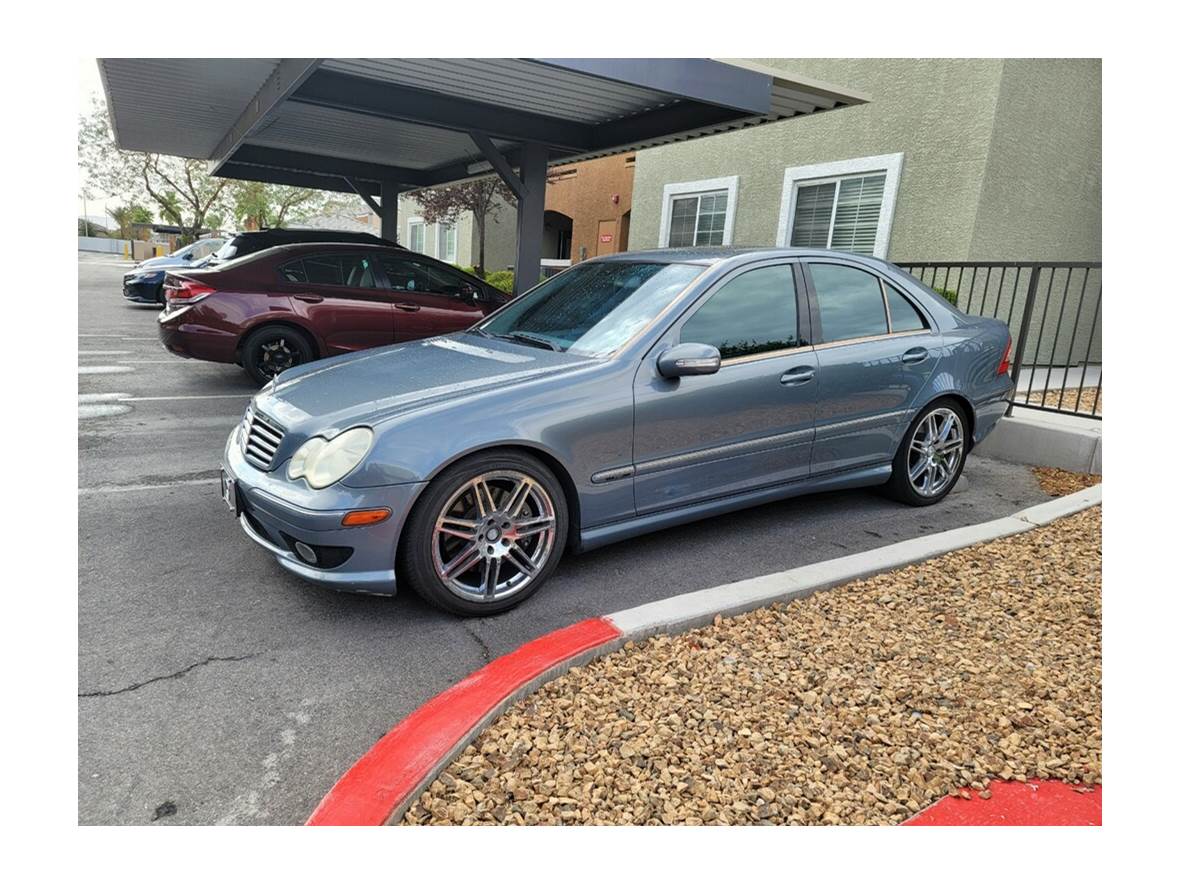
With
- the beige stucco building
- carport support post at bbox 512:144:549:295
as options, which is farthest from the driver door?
the beige stucco building

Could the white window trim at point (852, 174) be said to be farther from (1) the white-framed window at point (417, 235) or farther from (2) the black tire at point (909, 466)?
(1) the white-framed window at point (417, 235)

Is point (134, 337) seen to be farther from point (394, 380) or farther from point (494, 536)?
point (494, 536)

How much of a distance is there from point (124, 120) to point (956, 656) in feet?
42.4

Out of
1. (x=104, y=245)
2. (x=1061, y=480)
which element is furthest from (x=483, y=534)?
(x=104, y=245)

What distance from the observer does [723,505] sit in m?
4.16

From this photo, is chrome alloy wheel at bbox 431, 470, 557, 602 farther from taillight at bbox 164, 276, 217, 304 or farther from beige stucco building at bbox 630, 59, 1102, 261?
beige stucco building at bbox 630, 59, 1102, 261

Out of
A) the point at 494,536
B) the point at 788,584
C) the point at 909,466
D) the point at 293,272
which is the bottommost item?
the point at 788,584

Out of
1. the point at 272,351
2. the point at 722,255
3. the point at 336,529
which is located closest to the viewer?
the point at 336,529

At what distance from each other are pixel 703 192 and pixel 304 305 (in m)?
7.83

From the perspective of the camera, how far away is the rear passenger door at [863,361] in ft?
14.5

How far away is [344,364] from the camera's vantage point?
4082mm

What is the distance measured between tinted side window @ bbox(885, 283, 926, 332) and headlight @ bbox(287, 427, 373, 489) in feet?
10.8

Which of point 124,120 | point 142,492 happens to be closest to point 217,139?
point 124,120

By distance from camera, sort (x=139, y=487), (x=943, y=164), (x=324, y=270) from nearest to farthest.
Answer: (x=139, y=487) < (x=324, y=270) < (x=943, y=164)
